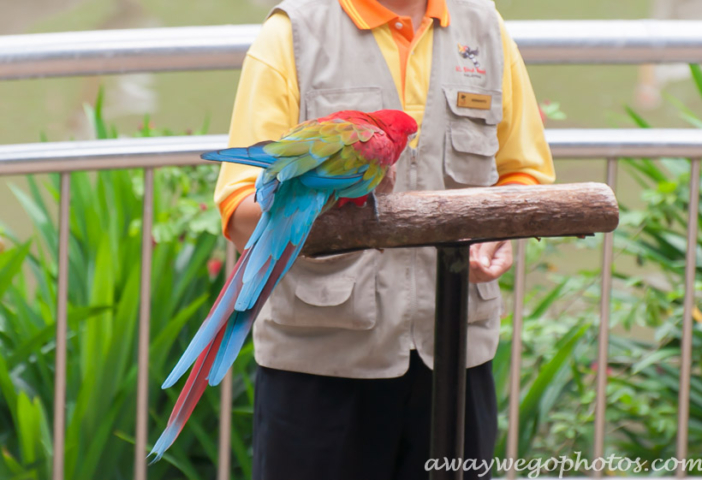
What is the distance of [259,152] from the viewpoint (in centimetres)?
76

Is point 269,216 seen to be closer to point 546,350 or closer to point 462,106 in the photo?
point 462,106

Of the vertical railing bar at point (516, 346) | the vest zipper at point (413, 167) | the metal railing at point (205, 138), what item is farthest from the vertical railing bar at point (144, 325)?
the vertical railing bar at point (516, 346)

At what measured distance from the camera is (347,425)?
1.05 meters

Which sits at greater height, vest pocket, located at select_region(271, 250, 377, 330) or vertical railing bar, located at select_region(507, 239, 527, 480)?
vest pocket, located at select_region(271, 250, 377, 330)

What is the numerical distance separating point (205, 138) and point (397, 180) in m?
0.54

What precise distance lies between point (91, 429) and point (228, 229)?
855 millimetres

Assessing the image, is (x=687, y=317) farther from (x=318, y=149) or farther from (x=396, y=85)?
(x=318, y=149)

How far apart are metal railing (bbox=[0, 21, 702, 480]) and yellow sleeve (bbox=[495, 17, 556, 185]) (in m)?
0.37

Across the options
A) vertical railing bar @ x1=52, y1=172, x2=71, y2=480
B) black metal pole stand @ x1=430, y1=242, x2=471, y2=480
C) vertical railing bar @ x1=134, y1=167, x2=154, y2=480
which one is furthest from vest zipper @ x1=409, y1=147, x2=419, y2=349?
vertical railing bar @ x1=52, y1=172, x2=71, y2=480

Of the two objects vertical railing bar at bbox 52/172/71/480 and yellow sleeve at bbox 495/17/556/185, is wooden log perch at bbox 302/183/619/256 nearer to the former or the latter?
yellow sleeve at bbox 495/17/556/185

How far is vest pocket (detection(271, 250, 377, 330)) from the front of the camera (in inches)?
40.3

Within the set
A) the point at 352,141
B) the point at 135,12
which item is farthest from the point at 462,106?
the point at 135,12

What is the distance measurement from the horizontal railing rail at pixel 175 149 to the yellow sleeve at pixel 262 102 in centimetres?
44

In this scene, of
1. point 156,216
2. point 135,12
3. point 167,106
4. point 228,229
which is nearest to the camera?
point 228,229
